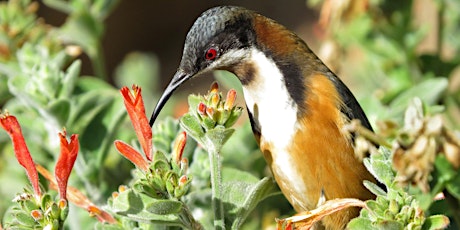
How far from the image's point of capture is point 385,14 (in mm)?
1998

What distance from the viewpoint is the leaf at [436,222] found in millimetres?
1050

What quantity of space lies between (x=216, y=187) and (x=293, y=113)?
0.34 meters

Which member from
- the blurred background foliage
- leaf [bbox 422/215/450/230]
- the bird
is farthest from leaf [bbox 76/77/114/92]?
leaf [bbox 422/215/450/230]

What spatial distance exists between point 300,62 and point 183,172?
444 mm

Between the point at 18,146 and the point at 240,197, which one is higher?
the point at 18,146

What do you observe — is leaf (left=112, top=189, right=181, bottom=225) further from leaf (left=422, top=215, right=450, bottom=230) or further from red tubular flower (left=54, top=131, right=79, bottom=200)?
leaf (left=422, top=215, right=450, bottom=230)

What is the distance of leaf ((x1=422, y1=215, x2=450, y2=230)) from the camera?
1.05 m

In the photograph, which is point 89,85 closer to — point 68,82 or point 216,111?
point 68,82

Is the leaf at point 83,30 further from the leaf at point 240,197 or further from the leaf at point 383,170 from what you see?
the leaf at point 383,170

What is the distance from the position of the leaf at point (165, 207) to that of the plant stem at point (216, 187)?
0.08 metres

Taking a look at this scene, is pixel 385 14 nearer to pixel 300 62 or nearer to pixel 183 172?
pixel 300 62

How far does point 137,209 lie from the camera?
3.60ft

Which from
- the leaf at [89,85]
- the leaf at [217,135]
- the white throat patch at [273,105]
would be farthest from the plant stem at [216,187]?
the leaf at [89,85]

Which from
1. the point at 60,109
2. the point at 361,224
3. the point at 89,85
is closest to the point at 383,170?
Result: the point at 361,224
